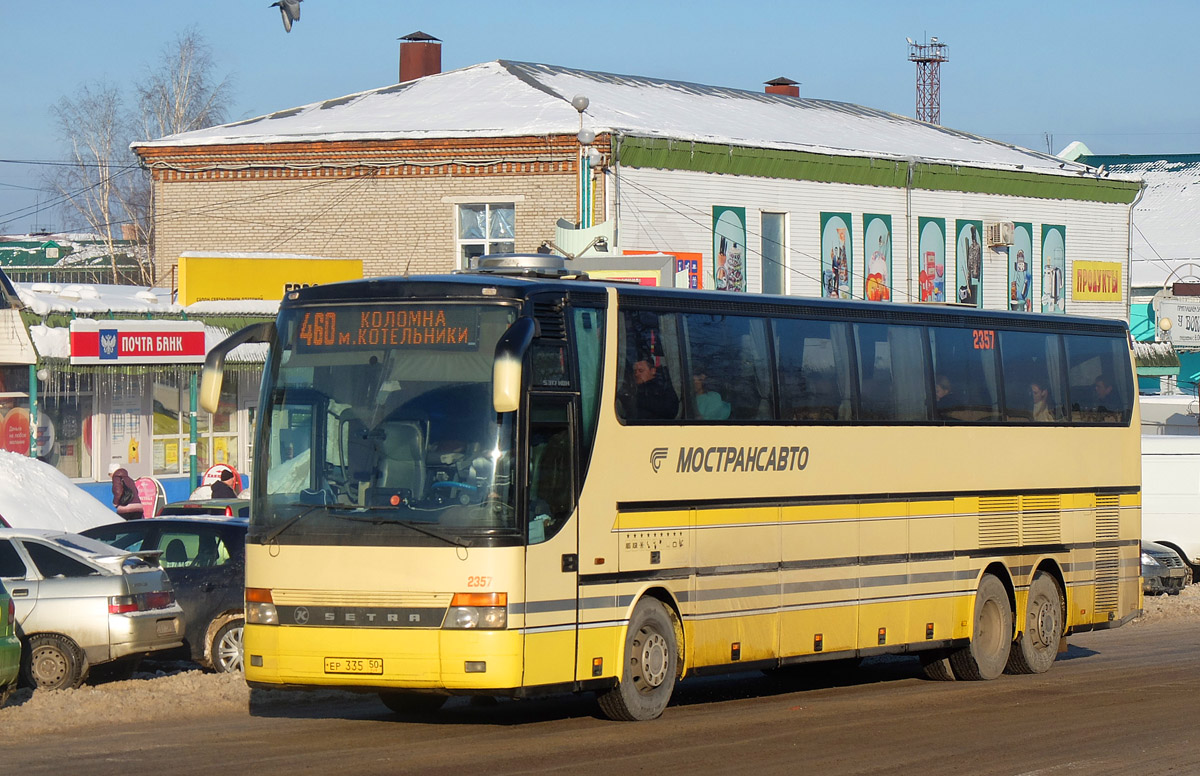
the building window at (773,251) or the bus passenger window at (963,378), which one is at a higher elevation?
the building window at (773,251)

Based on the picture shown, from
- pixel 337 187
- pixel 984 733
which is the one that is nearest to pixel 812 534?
pixel 984 733

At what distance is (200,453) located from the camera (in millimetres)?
33031

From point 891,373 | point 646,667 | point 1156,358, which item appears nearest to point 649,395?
point 646,667

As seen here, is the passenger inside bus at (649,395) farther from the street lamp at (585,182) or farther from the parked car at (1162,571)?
the street lamp at (585,182)

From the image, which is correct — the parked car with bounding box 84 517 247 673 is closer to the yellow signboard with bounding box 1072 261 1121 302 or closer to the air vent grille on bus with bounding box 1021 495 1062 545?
the air vent grille on bus with bounding box 1021 495 1062 545

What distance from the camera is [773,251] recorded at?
127ft

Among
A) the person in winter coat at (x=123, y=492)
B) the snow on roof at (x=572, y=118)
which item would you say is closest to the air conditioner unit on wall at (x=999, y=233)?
the snow on roof at (x=572, y=118)

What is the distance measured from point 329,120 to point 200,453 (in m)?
9.52

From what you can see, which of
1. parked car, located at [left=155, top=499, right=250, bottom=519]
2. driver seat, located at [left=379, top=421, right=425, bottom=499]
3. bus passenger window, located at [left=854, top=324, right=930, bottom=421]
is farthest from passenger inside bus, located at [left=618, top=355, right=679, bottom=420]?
parked car, located at [left=155, top=499, right=250, bottom=519]

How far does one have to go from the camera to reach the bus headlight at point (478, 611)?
11289 millimetres

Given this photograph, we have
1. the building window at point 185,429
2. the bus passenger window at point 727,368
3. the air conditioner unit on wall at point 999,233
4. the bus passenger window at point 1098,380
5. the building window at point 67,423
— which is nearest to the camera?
the bus passenger window at point 727,368

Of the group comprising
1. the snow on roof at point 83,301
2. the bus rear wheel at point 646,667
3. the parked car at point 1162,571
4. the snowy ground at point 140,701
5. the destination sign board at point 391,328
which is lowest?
the parked car at point 1162,571

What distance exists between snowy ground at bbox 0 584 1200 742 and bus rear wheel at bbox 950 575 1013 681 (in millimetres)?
6088

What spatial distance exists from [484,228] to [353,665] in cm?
2496
